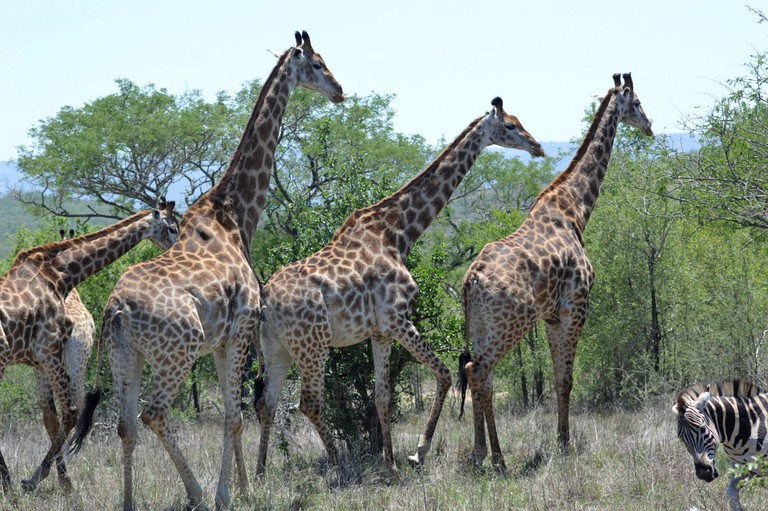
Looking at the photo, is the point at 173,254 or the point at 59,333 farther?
the point at 59,333

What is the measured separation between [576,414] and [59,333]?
779cm

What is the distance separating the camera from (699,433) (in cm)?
636

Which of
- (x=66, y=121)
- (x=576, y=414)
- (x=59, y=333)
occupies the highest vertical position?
(x=66, y=121)

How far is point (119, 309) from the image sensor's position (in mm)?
7434

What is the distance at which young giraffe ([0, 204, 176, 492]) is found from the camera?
8.61m

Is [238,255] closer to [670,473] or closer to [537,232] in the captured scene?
[537,232]

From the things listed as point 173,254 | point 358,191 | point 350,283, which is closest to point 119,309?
point 173,254

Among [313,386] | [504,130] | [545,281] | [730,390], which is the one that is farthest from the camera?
[504,130]

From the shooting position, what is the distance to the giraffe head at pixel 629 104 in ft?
36.2

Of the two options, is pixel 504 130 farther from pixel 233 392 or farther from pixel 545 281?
pixel 233 392

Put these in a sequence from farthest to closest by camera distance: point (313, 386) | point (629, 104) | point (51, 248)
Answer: point (629, 104) → point (51, 248) → point (313, 386)

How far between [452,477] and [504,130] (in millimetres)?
4096

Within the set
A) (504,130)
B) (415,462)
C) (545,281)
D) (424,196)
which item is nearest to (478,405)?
(415,462)

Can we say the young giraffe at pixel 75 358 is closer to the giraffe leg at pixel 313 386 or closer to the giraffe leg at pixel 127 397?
the giraffe leg at pixel 127 397
